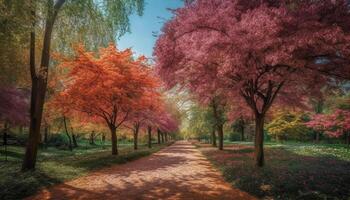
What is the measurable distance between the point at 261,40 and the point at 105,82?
34.3 ft

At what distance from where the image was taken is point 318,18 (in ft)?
23.2

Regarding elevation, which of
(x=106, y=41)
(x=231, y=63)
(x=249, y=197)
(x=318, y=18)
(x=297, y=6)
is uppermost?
(x=106, y=41)

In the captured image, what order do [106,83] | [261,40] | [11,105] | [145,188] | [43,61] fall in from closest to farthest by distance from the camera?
[261,40], [145,188], [43,61], [106,83], [11,105]

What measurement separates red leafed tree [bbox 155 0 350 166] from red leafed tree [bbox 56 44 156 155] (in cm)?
631

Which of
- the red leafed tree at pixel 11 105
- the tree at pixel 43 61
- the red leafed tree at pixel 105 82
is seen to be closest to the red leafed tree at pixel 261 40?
the tree at pixel 43 61

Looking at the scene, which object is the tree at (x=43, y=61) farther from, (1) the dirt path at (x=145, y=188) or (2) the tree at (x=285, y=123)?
(2) the tree at (x=285, y=123)

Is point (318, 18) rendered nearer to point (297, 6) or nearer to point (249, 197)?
point (297, 6)

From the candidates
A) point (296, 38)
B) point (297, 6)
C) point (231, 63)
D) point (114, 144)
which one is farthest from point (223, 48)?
point (114, 144)

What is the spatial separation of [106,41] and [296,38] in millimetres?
9344

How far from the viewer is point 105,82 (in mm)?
14859

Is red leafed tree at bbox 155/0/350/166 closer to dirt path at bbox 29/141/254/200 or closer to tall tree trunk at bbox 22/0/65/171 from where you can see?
dirt path at bbox 29/141/254/200

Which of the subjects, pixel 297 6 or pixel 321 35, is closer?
pixel 321 35

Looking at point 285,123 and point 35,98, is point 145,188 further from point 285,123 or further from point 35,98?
point 285,123

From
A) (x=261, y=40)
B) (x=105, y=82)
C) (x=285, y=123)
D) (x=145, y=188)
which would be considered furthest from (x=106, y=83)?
(x=285, y=123)
